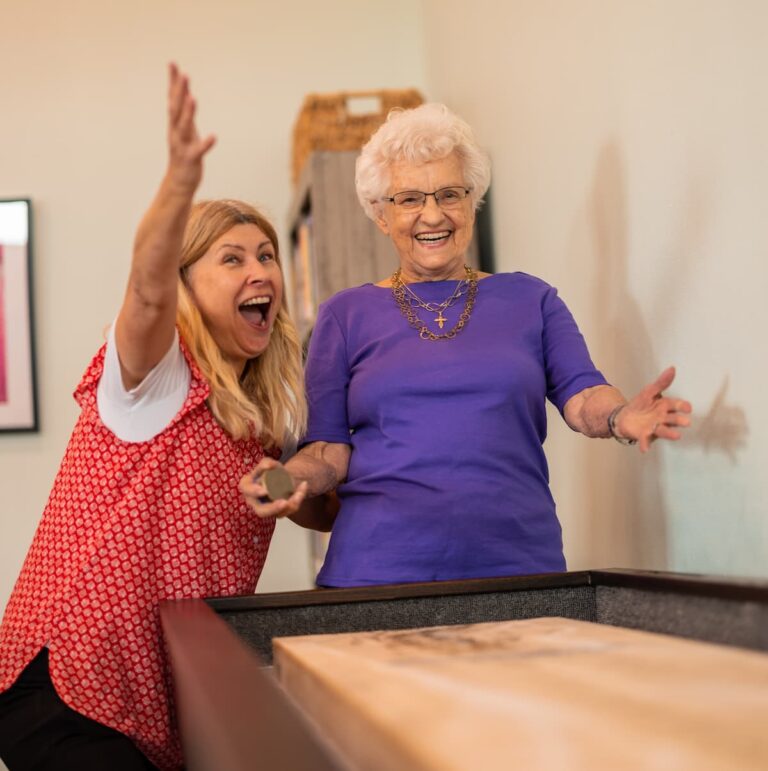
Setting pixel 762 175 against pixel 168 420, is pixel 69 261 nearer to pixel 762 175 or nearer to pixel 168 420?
pixel 168 420

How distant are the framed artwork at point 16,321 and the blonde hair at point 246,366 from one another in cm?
219

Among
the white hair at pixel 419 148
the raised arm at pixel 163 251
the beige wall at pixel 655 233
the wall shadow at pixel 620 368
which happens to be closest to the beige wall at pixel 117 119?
the beige wall at pixel 655 233

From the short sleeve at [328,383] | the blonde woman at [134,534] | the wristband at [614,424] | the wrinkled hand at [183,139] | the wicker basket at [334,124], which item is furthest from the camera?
the wicker basket at [334,124]

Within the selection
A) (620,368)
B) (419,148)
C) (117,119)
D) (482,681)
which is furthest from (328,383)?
(117,119)

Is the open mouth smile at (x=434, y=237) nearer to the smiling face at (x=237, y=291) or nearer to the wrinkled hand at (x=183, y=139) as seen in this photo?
the smiling face at (x=237, y=291)

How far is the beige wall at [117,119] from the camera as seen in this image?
3781 millimetres

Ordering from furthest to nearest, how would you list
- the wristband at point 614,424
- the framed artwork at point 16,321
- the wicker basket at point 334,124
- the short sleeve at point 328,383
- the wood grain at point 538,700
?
the framed artwork at point 16,321, the wicker basket at point 334,124, the short sleeve at point 328,383, the wristband at point 614,424, the wood grain at point 538,700

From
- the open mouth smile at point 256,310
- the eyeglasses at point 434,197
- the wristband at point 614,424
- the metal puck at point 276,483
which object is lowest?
the metal puck at point 276,483

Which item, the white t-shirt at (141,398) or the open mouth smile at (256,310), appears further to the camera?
the open mouth smile at (256,310)

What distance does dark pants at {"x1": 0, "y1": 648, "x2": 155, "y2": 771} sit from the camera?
1.29m

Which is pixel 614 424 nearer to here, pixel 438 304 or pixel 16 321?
pixel 438 304

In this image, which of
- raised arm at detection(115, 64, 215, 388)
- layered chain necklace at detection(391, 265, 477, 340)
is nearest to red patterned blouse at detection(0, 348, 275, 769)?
raised arm at detection(115, 64, 215, 388)

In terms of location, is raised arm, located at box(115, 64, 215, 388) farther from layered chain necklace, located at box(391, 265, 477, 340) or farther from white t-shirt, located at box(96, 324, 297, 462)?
layered chain necklace, located at box(391, 265, 477, 340)

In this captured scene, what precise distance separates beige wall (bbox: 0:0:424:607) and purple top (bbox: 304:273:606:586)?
2206mm
